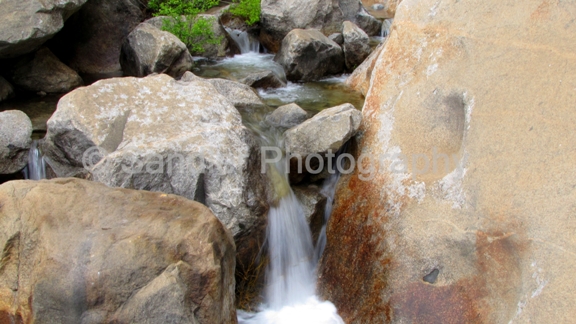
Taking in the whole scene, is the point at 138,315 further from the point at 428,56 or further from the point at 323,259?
the point at 428,56

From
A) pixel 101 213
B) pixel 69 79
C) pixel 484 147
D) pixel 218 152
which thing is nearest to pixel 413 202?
pixel 484 147

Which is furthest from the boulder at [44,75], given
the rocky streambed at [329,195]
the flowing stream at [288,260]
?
the flowing stream at [288,260]

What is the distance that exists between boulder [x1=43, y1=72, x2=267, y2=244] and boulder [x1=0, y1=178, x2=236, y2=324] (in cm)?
94

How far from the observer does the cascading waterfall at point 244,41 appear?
11704 millimetres

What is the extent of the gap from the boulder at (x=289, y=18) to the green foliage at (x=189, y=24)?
189 cm

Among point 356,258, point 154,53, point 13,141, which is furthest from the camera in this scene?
point 154,53

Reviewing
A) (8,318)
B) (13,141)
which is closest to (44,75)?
(13,141)

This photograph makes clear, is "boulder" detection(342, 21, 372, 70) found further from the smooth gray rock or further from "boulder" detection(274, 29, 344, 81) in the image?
the smooth gray rock

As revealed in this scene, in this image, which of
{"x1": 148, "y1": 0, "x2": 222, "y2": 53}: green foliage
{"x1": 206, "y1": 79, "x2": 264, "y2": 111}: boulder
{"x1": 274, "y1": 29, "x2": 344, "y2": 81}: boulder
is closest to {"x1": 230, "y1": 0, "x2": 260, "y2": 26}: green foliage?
{"x1": 148, "y1": 0, "x2": 222, "y2": 53}: green foliage

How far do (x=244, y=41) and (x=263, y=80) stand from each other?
368cm

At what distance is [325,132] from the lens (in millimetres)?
5062

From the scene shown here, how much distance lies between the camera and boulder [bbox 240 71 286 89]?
8400 millimetres

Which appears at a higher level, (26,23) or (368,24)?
(26,23)

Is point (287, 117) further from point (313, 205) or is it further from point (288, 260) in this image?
point (288, 260)
